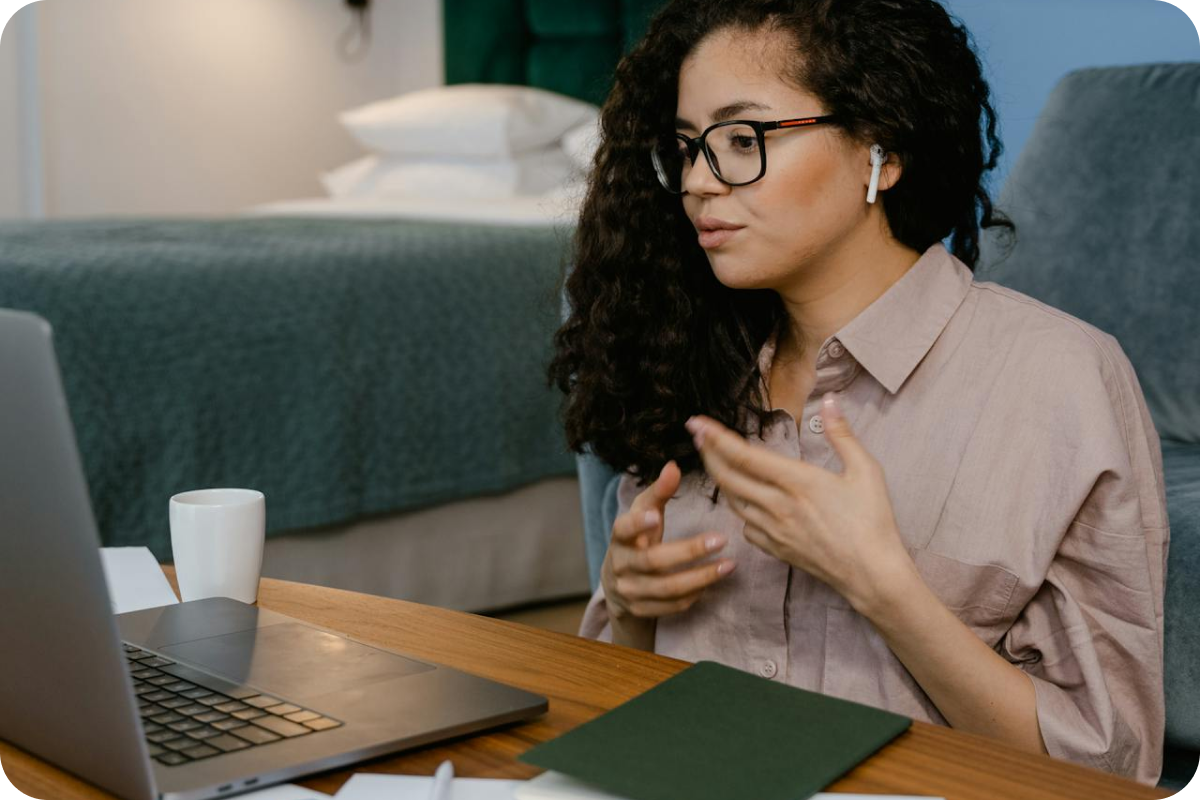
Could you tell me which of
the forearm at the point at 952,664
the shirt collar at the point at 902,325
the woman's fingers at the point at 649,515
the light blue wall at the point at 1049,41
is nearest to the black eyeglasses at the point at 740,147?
the shirt collar at the point at 902,325

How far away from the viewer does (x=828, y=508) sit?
0.93 meters

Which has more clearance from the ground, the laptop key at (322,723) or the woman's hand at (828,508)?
the woman's hand at (828,508)

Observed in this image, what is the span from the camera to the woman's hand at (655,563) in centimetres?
103

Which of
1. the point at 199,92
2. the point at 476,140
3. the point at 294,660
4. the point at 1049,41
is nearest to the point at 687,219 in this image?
the point at 294,660

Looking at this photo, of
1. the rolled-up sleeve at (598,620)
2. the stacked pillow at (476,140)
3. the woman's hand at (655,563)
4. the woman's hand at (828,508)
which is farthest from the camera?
the stacked pillow at (476,140)

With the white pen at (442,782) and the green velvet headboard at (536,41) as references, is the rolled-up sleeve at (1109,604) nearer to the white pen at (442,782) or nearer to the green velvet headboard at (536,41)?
the white pen at (442,782)

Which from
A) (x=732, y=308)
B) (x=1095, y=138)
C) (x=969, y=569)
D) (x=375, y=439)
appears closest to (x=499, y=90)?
(x=375, y=439)

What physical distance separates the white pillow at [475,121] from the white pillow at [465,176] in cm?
3

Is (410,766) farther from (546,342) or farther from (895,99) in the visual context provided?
(546,342)

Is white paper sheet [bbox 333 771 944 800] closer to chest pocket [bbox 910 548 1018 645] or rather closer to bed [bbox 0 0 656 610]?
chest pocket [bbox 910 548 1018 645]

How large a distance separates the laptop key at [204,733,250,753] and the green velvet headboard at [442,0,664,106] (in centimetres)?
310

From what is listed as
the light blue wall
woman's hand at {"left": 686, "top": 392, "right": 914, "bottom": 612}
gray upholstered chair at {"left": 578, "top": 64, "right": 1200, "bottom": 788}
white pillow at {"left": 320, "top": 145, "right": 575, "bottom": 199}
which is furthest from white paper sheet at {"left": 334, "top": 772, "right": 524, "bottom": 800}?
white pillow at {"left": 320, "top": 145, "right": 575, "bottom": 199}

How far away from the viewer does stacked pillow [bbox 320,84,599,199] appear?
140 inches

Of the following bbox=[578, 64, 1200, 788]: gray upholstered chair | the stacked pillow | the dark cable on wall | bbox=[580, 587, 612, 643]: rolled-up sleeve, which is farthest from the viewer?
the dark cable on wall
